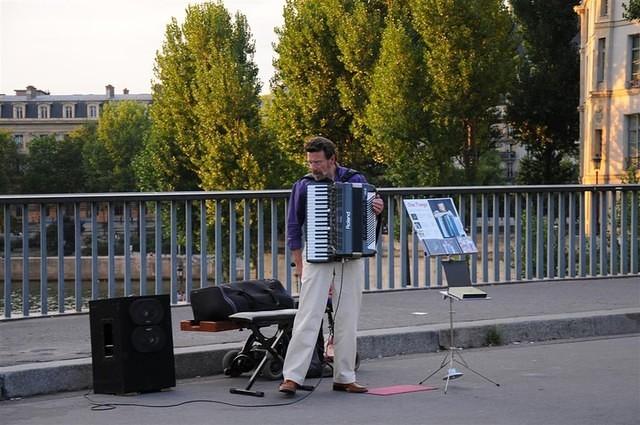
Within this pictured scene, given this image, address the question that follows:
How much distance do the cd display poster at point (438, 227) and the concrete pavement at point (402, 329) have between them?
1.38 m

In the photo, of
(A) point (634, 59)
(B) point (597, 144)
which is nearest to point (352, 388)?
(A) point (634, 59)

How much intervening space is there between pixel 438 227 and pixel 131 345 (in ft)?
8.75

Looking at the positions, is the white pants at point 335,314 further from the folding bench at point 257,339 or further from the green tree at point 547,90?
the green tree at point 547,90

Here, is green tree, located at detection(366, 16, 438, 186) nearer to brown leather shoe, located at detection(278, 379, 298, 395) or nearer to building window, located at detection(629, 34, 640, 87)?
building window, located at detection(629, 34, 640, 87)

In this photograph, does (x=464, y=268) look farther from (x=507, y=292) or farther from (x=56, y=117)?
(x=56, y=117)

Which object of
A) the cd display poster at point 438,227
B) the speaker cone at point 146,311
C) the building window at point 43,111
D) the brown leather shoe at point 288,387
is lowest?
the brown leather shoe at point 288,387

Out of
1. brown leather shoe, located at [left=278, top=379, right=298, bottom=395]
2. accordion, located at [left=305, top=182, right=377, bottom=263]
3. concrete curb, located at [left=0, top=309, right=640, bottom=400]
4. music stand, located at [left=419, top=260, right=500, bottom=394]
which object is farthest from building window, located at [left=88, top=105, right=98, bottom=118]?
brown leather shoe, located at [left=278, top=379, right=298, bottom=395]

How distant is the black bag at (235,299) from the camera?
9.81 metres

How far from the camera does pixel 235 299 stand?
995 cm

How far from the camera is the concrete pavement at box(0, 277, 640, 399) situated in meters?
9.59

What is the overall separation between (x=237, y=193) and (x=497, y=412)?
20.2ft

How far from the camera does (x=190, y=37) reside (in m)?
70.1

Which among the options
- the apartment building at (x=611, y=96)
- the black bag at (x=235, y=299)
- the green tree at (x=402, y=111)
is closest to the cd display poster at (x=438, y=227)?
the black bag at (x=235, y=299)

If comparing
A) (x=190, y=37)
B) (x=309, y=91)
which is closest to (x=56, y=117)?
(x=190, y=37)
